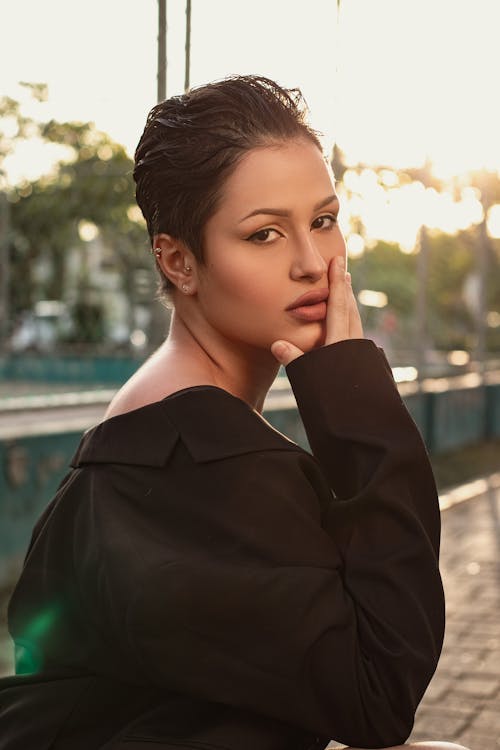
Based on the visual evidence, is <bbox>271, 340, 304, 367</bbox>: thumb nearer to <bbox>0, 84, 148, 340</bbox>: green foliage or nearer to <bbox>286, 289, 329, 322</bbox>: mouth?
<bbox>286, 289, 329, 322</bbox>: mouth

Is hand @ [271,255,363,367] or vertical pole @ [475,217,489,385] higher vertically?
hand @ [271,255,363,367]

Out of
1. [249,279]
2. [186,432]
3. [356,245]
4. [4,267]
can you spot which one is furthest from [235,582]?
[356,245]

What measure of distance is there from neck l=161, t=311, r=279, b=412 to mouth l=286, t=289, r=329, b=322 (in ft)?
0.34

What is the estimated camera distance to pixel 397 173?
34.7 ft

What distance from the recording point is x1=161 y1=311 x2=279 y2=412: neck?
194 centimetres

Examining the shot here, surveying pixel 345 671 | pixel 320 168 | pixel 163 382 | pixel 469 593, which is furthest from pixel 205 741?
pixel 469 593

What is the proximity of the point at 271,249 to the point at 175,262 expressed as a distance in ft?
0.54

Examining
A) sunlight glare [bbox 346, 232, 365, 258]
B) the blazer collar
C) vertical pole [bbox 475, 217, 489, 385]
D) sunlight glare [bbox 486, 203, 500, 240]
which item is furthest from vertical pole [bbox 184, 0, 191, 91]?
sunlight glare [bbox 486, 203, 500, 240]

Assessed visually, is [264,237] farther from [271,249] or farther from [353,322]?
[353,322]

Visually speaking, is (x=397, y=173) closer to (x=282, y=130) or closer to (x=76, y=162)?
(x=76, y=162)

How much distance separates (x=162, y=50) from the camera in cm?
368

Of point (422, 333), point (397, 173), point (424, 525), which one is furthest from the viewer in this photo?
point (422, 333)

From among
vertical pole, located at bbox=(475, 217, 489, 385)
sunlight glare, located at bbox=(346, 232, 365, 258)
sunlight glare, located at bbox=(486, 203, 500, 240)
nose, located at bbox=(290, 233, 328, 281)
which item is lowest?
vertical pole, located at bbox=(475, 217, 489, 385)

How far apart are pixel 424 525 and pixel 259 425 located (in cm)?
29
